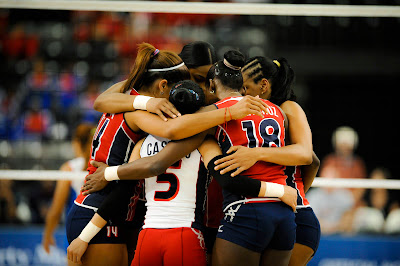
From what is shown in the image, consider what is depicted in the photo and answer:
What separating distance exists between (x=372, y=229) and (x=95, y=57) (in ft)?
15.7

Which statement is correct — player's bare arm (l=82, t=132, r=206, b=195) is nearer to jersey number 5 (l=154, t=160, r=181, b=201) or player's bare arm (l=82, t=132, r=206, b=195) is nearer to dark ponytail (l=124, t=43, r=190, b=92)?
jersey number 5 (l=154, t=160, r=181, b=201)

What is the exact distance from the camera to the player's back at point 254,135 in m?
2.04

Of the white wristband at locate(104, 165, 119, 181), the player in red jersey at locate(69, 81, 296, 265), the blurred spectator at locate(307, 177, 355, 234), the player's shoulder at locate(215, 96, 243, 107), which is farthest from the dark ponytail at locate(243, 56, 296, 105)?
the blurred spectator at locate(307, 177, 355, 234)

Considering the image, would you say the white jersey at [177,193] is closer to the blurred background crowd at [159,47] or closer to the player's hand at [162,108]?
the player's hand at [162,108]

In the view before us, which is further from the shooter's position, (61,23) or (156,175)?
(61,23)

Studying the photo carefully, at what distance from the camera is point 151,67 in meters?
2.26

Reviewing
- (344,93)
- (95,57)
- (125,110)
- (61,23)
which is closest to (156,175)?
(125,110)

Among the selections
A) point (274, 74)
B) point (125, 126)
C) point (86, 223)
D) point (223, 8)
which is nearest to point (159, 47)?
point (223, 8)

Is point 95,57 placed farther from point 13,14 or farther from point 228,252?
point 228,252

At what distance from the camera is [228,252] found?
1931 mm

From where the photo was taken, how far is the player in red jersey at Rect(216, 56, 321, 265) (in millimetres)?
2022

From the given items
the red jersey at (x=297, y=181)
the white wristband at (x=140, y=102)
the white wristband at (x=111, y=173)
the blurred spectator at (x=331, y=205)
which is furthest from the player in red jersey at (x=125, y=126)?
the blurred spectator at (x=331, y=205)

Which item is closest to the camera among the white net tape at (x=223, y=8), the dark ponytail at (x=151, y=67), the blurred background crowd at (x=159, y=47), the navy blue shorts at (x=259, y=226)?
the navy blue shorts at (x=259, y=226)

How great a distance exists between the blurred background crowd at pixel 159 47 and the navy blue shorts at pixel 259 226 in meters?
4.22
